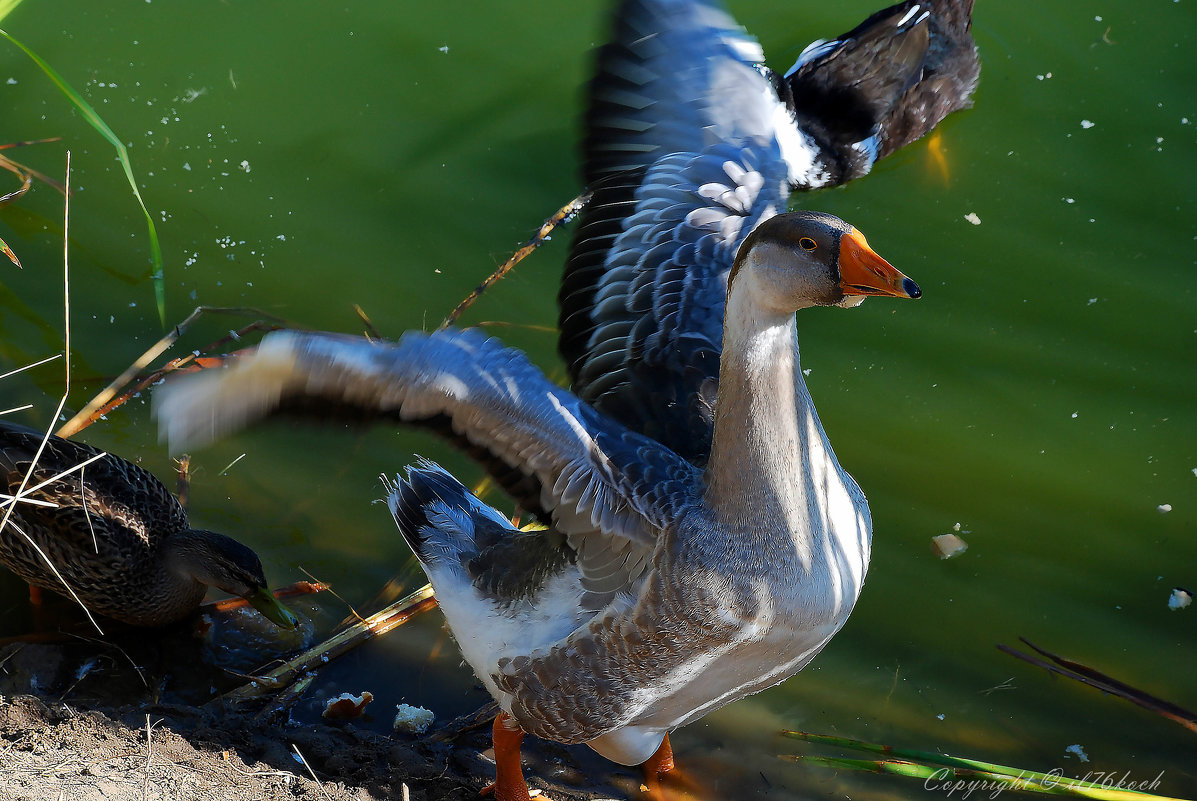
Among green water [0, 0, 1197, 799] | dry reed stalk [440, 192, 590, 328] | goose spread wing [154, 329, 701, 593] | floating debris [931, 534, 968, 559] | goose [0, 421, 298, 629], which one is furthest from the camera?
dry reed stalk [440, 192, 590, 328]

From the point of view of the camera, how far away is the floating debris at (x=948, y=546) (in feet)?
13.4

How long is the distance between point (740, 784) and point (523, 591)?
1.22m

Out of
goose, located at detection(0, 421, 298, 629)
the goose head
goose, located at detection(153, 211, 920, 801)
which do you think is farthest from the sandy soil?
the goose head

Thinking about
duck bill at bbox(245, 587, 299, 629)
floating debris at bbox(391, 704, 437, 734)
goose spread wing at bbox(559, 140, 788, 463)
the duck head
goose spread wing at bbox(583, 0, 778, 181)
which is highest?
goose spread wing at bbox(583, 0, 778, 181)

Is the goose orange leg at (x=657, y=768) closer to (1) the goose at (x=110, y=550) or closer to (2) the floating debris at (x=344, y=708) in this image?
(2) the floating debris at (x=344, y=708)

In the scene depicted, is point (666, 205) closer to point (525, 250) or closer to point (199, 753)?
point (525, 250)

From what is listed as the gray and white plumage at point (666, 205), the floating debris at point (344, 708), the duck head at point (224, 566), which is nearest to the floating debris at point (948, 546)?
the gray and white plumage at point (666, 205)

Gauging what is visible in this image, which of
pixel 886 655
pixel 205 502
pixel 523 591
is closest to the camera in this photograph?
pixel 523 591

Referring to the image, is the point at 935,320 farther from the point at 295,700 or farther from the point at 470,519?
the point at 295,700

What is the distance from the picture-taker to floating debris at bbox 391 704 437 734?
357 centimetres

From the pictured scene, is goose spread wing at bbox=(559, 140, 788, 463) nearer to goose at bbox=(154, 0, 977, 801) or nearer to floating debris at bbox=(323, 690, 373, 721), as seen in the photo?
goose at bbox=(154, 0, 977, 801)

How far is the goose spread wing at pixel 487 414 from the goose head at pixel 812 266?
0.58 metres

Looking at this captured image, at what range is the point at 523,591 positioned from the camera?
301 cm

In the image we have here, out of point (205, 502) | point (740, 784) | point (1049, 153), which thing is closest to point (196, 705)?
point (205, 502)
